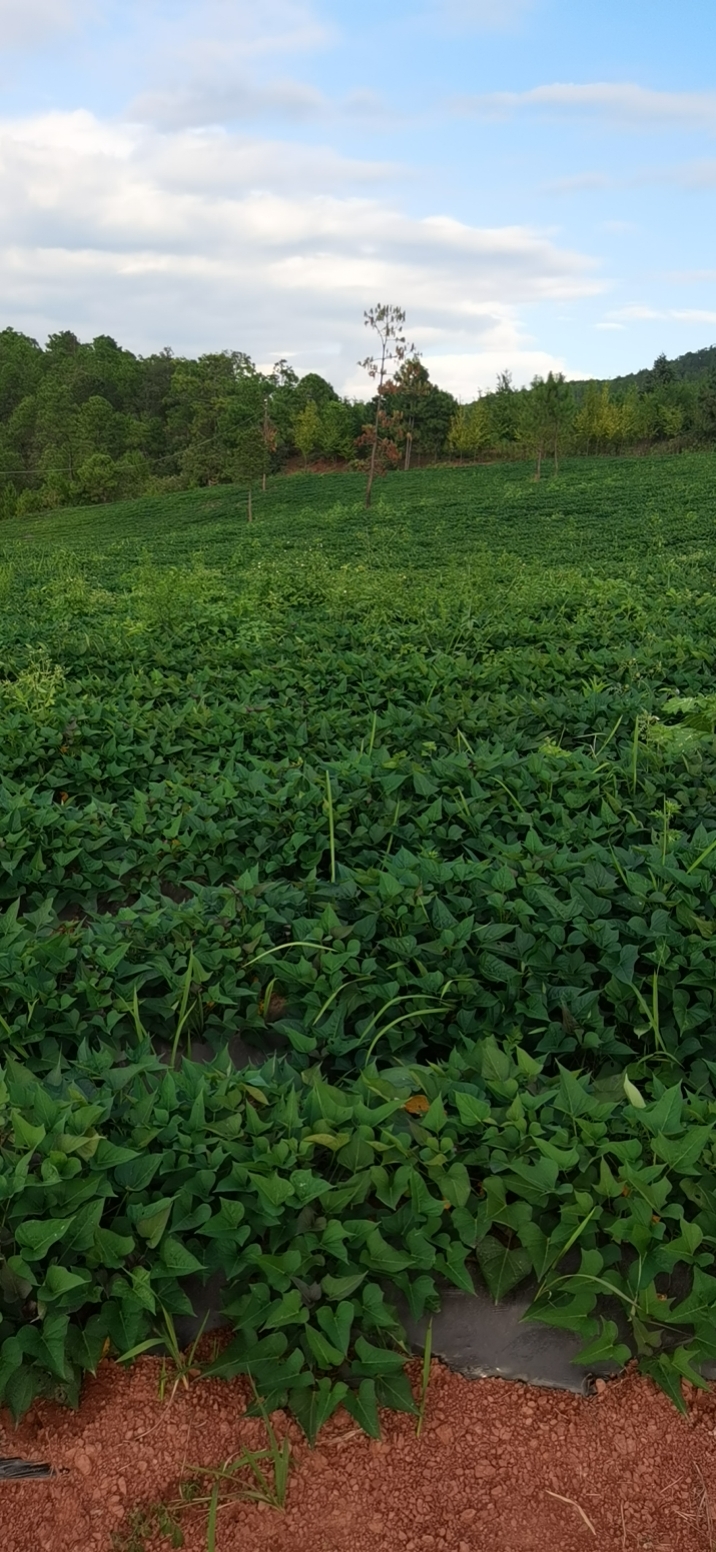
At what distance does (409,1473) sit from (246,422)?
40.6m

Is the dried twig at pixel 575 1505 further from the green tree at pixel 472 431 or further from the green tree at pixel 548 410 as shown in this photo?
the green tree at pixel 472 431

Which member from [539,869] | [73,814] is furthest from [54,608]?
[539,869]

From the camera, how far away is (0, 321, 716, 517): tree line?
34219 mm

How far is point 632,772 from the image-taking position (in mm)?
3848

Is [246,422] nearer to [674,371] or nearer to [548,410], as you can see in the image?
[548,410]

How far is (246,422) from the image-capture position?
38594mm

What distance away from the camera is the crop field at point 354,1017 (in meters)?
1.75

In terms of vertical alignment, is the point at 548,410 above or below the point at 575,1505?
above

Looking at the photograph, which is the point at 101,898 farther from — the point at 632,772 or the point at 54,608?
the point at 54,608

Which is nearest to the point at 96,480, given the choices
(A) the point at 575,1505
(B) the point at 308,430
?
(B) the point at 308,430

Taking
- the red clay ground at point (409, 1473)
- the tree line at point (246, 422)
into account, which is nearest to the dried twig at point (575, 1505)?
the red clay ground at point (409, 1473)

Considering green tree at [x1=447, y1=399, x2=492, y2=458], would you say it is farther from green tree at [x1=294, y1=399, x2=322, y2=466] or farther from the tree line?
green tree at [x1=294, y1=399, x2=322, y2=466]

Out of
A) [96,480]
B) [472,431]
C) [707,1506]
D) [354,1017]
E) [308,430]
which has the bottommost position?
[707,1506]

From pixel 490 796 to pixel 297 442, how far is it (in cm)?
5353
